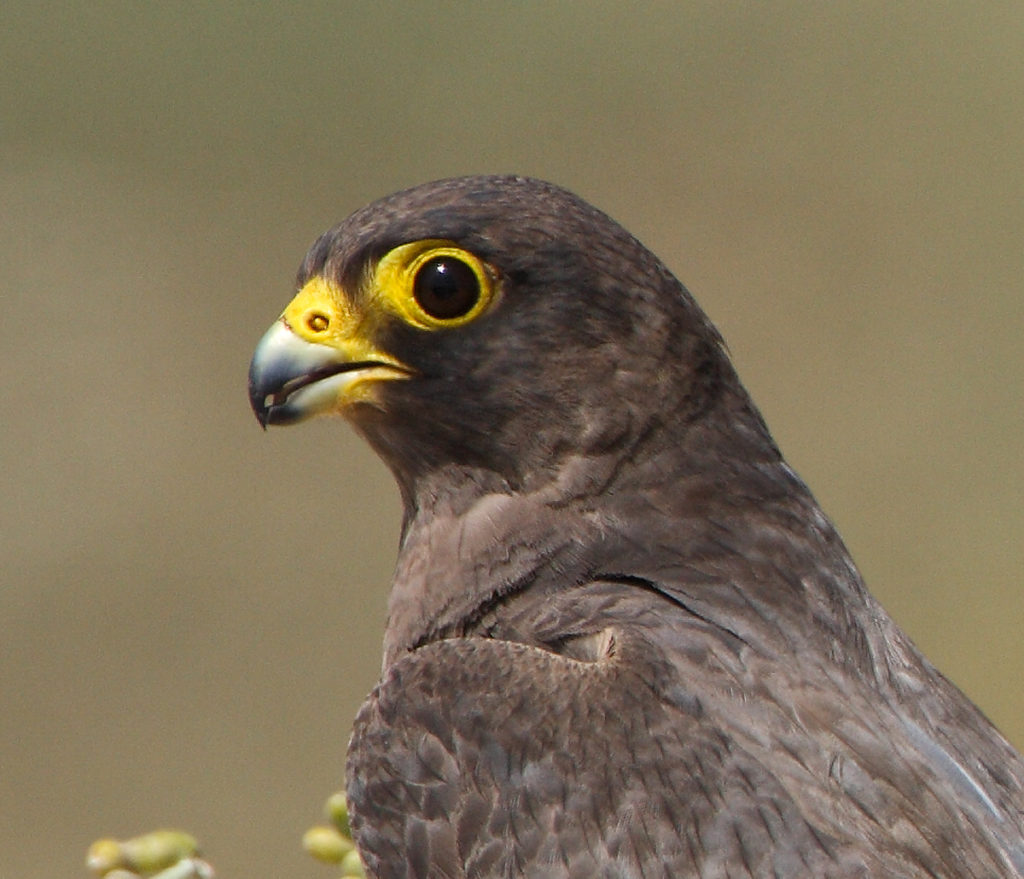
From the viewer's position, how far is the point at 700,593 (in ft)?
11.8

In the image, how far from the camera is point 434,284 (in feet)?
12.4

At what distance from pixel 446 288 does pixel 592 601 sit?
0.68 metres

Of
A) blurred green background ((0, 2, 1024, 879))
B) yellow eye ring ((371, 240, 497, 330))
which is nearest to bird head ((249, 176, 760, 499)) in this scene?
yellow eye ring ((371, 240, 497, 330))

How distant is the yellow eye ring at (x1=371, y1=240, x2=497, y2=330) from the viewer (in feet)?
12.3

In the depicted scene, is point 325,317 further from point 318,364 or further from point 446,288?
point 446,288

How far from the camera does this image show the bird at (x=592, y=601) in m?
3.12

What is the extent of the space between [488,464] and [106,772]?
6585mm

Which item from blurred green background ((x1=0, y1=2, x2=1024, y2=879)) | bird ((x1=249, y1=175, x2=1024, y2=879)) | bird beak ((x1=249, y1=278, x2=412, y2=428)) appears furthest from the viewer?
blurred green background ((x1=0, y1=2, x2=1024, y2=879))

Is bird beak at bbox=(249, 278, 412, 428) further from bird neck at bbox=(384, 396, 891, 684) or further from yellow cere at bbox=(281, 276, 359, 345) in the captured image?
bird neck at bbox=(384, 396, 891, 684)

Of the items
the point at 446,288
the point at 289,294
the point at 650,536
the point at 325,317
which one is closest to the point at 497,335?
the point at 446,288

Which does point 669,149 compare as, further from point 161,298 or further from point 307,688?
point 307,688

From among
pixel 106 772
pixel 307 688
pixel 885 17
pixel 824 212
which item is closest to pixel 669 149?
pixel 824 212

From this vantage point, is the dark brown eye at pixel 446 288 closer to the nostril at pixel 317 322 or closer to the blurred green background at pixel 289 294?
the nostril at pixel 317 322

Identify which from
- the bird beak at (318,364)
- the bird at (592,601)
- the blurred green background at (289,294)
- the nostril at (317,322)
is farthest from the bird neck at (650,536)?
the blurred green background at (289,294)
